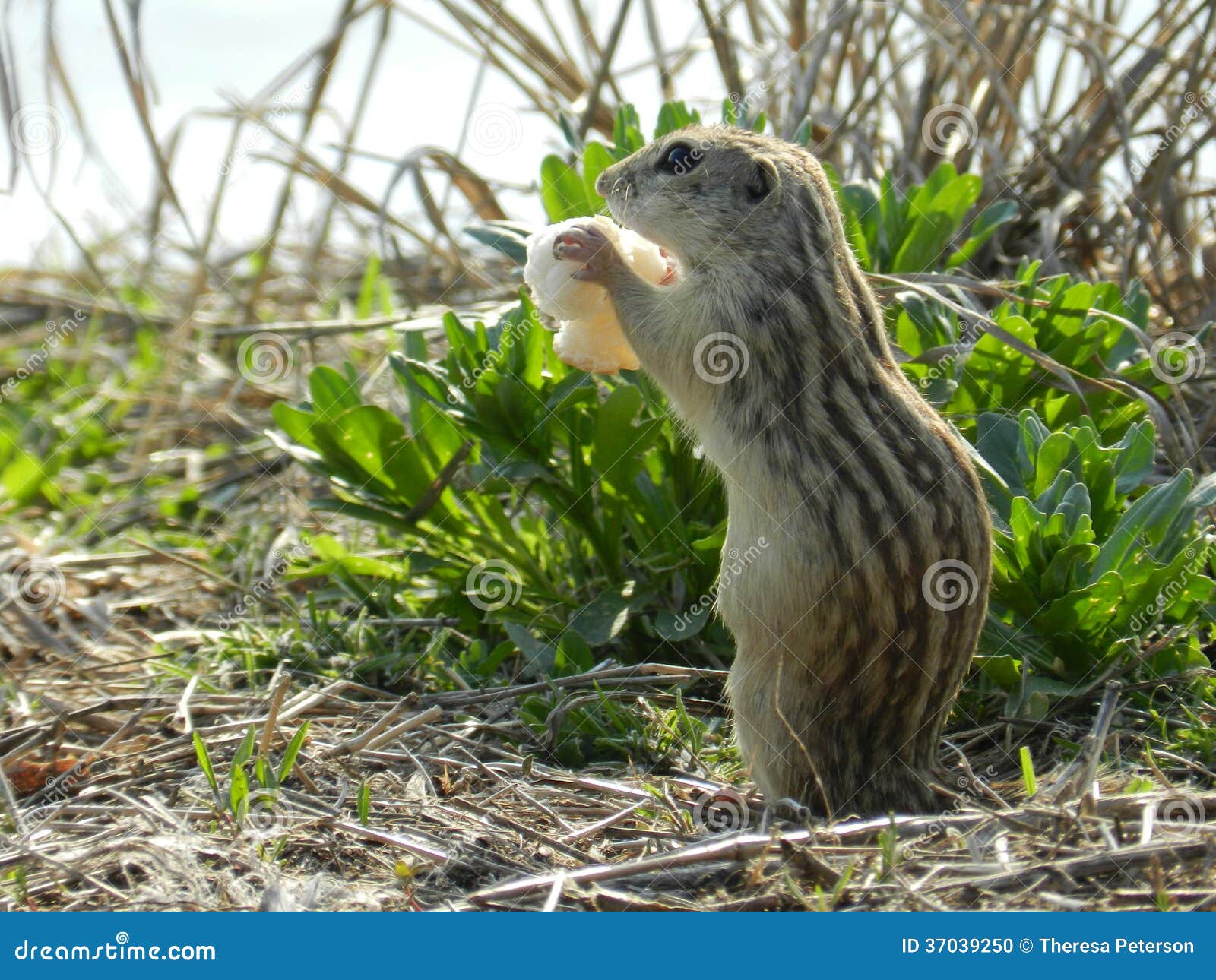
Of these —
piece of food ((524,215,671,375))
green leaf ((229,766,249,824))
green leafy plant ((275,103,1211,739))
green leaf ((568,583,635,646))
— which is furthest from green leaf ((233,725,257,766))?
piece of food ((524,215,671,375))

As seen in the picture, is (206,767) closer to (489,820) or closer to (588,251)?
(489,820)

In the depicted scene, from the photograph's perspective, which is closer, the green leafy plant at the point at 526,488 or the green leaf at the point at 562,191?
the green leafy plant at the point at 526,488

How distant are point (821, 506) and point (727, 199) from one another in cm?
100

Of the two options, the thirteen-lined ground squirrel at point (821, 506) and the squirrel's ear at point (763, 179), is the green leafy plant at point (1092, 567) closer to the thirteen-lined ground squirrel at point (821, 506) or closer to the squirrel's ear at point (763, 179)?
the thirteen-lined ground squirrel at point (821, 506)

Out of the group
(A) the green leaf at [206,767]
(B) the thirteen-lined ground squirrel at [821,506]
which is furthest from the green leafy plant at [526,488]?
(A) the green leaf at [206,767]

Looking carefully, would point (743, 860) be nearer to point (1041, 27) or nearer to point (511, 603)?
point (511, 603)

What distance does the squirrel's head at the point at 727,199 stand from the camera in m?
3.38

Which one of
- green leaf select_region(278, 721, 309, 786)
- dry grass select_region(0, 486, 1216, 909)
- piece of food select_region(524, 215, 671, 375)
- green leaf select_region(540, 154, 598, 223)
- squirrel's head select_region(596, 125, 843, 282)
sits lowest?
dry grass select_region(0, 486, 1216, 909)

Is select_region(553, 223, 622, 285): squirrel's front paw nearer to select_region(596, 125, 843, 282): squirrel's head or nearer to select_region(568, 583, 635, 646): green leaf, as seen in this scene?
select_region(596, 125, 843, 282): squirrel's head

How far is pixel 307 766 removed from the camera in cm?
340

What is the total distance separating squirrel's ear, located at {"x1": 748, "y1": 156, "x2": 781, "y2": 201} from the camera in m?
3.40

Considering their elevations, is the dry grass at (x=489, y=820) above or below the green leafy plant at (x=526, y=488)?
below

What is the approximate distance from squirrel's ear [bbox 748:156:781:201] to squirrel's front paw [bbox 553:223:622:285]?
0.42m

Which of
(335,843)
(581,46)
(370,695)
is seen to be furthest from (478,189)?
(335,843)
